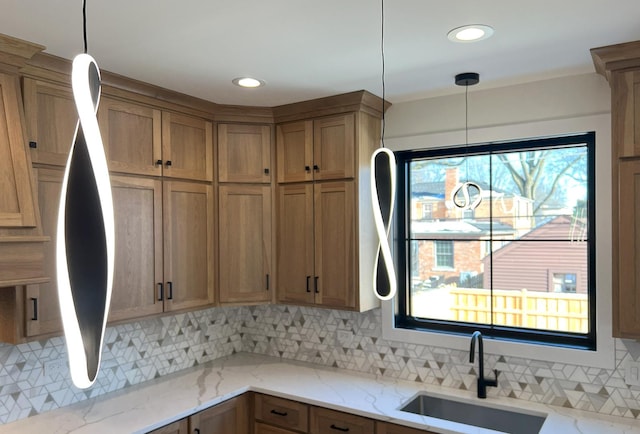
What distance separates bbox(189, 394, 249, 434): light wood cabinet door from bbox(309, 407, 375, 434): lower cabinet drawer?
0.42 m

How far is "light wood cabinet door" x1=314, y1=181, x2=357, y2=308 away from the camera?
299cm

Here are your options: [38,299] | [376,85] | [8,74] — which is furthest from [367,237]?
[8,74]

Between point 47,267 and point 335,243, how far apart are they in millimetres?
1519

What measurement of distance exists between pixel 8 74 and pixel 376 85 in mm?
1757

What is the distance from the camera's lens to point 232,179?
323 centimetres

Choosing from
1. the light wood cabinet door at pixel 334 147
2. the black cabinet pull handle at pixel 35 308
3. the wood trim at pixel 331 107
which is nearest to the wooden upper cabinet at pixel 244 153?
the wood trim at pixel 331 107

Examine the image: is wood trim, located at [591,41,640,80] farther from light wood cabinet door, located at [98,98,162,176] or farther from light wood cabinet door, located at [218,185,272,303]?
light wood cabinet door, located at [98,98,162,176]

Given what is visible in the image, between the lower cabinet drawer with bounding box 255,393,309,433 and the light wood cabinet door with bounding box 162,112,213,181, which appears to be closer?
the lower cabinet drawer with bounding box 255,393,309,433

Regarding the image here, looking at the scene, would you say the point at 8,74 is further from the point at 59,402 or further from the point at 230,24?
the point at 59,402

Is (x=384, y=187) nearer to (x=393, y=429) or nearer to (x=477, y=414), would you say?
(x=393, y=429)

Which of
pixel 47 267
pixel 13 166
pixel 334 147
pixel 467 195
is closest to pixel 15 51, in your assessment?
pixel 13 166

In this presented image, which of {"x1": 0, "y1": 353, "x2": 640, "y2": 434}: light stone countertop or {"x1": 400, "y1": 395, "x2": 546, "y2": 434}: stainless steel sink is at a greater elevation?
{"x1": 0, "y1": 353, "x2": 640, "y2": 434}: light stone countertop

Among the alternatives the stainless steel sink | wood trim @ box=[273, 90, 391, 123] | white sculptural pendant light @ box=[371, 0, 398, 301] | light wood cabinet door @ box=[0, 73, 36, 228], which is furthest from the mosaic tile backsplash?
white sculptural pendant light @ box=[371, 0, 398, 301]

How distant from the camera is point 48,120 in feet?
7.68
